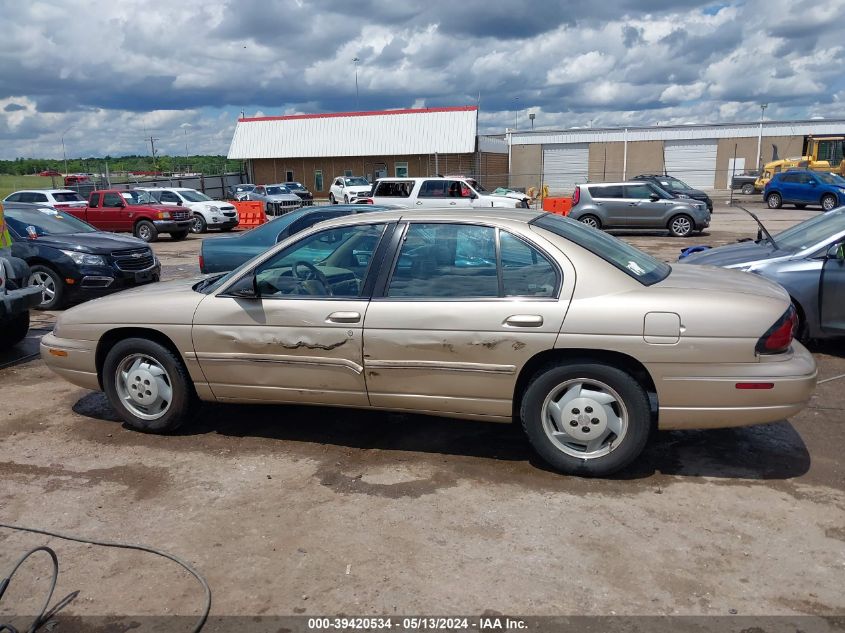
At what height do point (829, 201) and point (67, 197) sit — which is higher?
point (67, 197)

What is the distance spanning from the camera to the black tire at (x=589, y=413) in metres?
4.05

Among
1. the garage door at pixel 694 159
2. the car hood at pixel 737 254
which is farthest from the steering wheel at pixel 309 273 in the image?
the garage door at pixel 694 159

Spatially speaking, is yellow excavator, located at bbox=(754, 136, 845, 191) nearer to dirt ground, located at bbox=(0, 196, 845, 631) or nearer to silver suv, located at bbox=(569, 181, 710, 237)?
silver suv, located at bbox=(569, 181, 710, 237)

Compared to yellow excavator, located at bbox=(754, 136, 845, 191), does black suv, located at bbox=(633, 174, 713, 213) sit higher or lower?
lower

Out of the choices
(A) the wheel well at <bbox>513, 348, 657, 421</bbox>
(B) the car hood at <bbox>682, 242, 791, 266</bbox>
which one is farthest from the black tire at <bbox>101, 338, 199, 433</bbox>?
(B) the car hood at <bbox>682, 242, 791, 266</bbox>

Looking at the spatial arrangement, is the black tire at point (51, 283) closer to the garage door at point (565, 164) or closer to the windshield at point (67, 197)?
the windshield at point (67, 197)

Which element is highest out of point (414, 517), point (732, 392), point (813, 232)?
point (813, 232)

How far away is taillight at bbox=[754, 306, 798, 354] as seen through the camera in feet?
12.9

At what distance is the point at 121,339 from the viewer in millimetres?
5102

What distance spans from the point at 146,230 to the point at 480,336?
20231mm

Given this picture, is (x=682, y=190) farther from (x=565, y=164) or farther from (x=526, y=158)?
(x=526, y=158)

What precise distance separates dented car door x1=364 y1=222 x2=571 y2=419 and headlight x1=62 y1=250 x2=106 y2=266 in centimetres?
785

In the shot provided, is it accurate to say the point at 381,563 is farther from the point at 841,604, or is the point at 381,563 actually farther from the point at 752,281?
the point at 752,281

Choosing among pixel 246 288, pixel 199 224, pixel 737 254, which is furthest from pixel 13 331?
pixel 199 224
